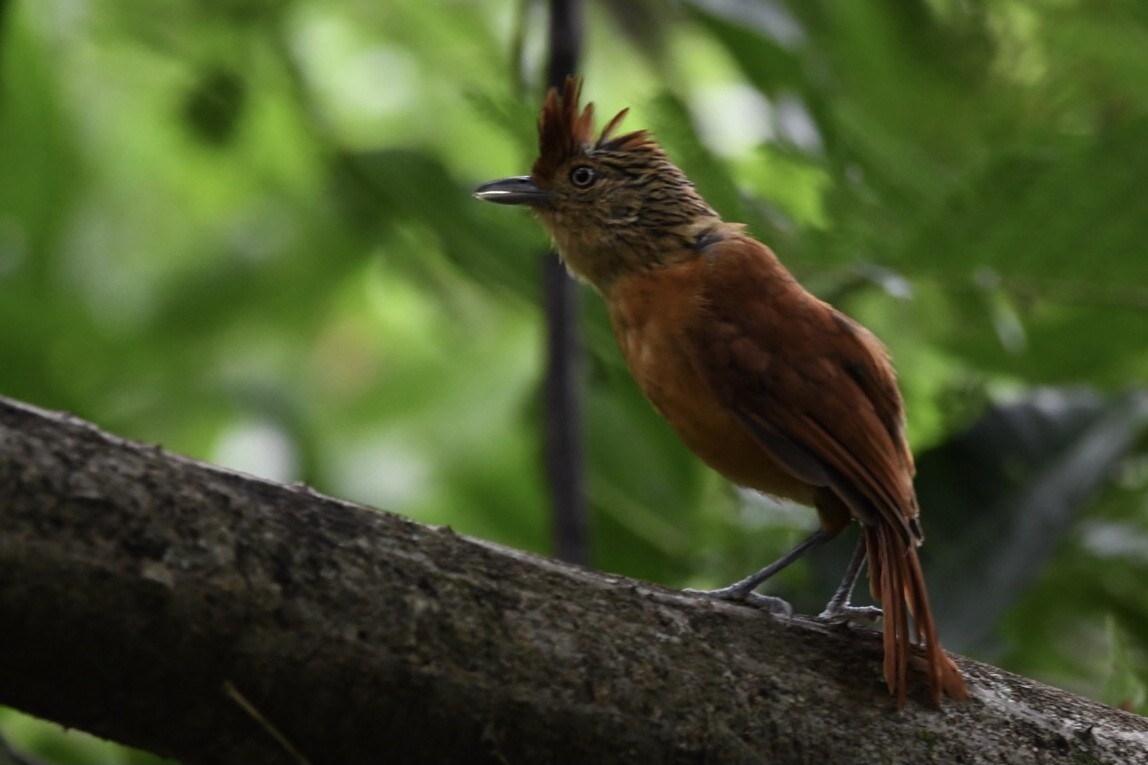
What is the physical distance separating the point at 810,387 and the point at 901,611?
1.42 feet

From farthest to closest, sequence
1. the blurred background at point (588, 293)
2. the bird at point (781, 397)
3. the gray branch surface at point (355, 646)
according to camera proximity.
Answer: the blurred background at point (588, 293)
the bird at point (781, 397)
the gray branch surface at point (355, 646)

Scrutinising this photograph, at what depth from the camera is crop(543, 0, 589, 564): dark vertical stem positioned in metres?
3.53

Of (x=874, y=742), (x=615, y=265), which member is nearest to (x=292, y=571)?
(x=874, y=742)

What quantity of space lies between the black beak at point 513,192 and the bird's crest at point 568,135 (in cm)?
4

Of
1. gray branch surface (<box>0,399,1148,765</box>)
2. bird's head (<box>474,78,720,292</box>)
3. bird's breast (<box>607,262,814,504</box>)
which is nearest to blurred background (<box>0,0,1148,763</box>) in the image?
bird's head (<box>474,78,720,292</box>)

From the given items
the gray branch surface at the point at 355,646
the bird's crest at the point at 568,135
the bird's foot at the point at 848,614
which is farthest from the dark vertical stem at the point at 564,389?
the gray branch surface at the point at 355,646

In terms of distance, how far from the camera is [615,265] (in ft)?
11.1

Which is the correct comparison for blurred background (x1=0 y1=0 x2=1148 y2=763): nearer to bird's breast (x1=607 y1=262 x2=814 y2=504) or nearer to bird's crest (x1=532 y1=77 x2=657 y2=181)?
bird's crest (x1=532 y1=77 x2=657 y2=181)

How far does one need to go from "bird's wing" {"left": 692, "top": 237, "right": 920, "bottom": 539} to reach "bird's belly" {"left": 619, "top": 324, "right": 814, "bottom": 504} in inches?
1.5

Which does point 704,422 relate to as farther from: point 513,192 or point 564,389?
point 513,192

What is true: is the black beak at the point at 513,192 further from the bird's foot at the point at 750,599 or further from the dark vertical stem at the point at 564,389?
the bird's foot at the point at 750,599

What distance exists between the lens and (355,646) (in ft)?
6.26

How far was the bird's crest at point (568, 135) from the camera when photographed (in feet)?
11.5

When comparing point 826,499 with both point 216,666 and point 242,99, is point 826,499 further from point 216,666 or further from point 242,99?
point 242,99
